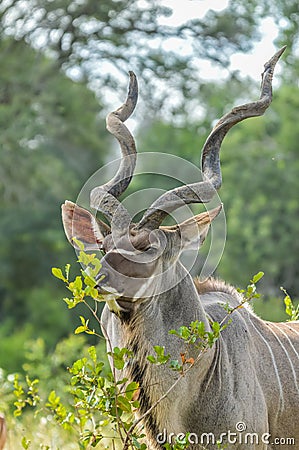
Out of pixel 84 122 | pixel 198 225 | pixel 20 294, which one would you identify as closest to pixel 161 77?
pixel 84 122

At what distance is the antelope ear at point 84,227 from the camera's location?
4.07m

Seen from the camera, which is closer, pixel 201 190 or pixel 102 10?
pixel 201 190

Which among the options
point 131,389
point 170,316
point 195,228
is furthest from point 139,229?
point 131,389

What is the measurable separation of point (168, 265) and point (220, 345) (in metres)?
0.47

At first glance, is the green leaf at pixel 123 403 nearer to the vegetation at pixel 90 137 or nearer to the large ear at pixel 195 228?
the large ear at pixel 195 228

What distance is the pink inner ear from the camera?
4.09 m

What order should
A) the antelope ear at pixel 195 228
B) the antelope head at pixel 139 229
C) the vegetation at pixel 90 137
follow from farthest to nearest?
the vegetation at pixel 90 137 < the antelope ear at pixel 195 228 < the antelope head at pixel 139 229

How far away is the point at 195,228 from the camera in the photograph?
13.3 ft

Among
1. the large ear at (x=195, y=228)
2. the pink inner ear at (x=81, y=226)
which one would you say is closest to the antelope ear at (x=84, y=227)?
the pink inner ear at (x=81, y=226)

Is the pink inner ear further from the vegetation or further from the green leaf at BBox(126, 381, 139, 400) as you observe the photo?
the vegetation

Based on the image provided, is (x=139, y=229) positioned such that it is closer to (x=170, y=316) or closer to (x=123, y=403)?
(x=170, y=316)

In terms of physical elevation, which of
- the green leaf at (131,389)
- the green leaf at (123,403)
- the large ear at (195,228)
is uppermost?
the large ear at (195,228)

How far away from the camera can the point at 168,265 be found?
159 inches

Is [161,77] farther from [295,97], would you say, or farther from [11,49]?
[295,97]
